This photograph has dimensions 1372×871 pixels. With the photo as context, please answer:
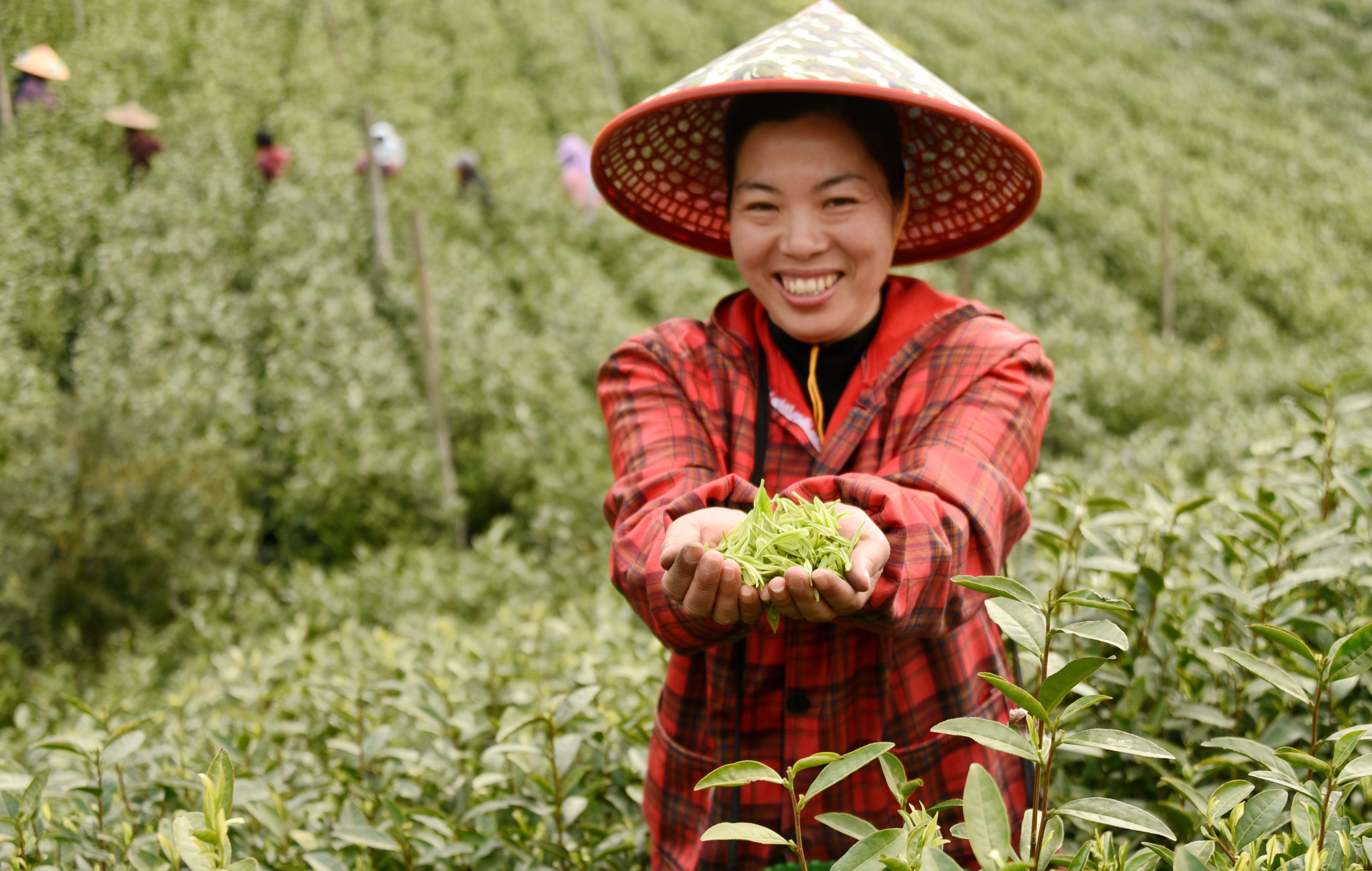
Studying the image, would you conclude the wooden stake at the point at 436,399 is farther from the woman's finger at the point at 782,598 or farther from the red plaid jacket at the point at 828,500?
the woman's finger at the point at 782,598

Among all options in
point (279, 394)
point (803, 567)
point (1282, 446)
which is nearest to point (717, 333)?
point (803, 567)

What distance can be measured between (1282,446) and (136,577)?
478 cm

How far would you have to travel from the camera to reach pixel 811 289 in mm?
1298

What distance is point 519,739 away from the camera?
1.80 meters

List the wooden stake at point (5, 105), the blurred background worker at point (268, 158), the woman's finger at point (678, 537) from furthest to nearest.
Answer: the blurred background worker at point (268, 158), the wooden stake at point (5, 105), the woman's finger at point (678, 537)

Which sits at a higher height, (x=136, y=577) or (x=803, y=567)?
(x=803, y=567)

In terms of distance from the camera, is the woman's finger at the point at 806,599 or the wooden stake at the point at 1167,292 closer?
the woman's finger at the point at 806,599

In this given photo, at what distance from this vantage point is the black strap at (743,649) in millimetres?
1135

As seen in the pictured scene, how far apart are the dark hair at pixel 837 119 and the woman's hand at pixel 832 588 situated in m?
0.61

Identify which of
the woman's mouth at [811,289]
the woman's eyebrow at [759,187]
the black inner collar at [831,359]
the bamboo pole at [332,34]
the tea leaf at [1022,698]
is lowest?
the tea leaf at [1022,698]

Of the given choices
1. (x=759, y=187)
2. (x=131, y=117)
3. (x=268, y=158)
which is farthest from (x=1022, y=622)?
(x=268, y=158)

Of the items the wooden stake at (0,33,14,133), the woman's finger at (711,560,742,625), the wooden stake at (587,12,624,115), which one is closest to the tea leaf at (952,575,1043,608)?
the woman's finger at (711,560,742,625)

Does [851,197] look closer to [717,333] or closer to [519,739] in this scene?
[717,333]

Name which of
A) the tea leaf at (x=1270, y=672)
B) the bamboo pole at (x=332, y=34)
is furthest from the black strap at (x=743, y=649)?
the bamboo pole at (x=332, y=34)
